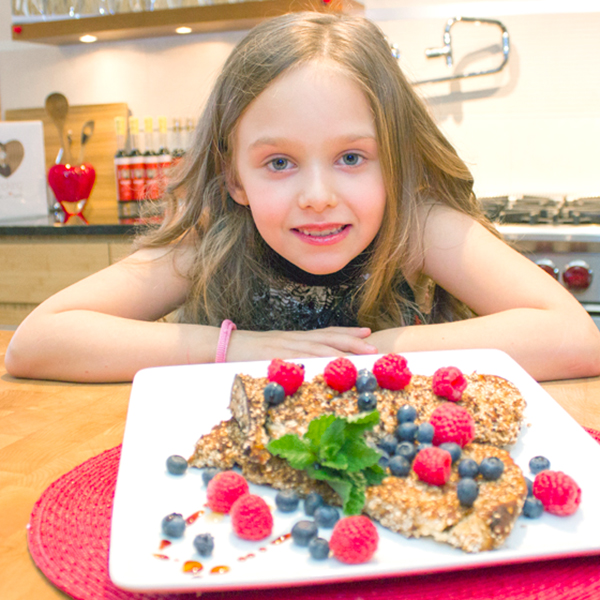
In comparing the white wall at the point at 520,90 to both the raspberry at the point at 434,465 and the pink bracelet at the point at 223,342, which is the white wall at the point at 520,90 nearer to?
the pink bracelet at the point at 223,342

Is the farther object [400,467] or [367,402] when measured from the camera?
[367,402]

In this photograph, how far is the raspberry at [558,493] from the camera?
0.48 metres

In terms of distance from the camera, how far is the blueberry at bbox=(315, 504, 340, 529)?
0.47 meters

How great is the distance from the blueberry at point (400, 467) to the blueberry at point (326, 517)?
0.07 metres

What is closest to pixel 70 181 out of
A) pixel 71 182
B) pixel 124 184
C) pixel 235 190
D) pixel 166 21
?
pixel 71 182

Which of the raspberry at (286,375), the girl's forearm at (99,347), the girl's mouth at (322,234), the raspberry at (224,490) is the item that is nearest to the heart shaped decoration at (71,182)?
the girl's forearm at (99,347)

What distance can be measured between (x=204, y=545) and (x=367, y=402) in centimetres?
23

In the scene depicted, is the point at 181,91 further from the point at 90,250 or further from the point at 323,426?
the point at 323,426

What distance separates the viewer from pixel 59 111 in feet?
10.0

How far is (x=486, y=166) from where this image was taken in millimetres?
2568

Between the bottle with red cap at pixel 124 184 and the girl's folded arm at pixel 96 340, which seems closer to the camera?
the girl's folded arm at pixel 96 340

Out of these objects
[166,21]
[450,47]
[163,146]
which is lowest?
[163,146]

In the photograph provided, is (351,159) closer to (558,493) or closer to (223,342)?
(223,342)

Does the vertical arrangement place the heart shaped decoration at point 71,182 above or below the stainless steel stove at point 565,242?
above
